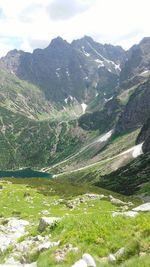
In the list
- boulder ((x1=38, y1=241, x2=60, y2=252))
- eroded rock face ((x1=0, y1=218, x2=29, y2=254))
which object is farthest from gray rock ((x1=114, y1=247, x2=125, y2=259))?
eroded rock face ((x1=0, y1=218, x2=29, y2=254))

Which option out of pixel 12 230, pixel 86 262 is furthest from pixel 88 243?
pixel 12 230

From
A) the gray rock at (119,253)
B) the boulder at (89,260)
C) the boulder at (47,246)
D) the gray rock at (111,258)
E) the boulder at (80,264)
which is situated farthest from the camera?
the boulder at (47,246)

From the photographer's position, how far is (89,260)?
1561 centimetres

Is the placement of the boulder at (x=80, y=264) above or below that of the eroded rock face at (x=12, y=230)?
above

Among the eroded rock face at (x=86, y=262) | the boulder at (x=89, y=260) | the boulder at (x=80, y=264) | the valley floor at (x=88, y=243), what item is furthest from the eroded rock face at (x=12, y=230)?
the boulder at (x=80, y=264)

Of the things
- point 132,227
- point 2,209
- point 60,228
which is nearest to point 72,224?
point 60,228

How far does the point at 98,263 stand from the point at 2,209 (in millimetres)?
46452

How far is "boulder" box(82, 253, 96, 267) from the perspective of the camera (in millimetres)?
15414

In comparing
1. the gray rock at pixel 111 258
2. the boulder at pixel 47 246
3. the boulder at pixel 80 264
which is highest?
the boulder at pixel 47 246

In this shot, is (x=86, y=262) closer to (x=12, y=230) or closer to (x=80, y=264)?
(x=80, y=264)

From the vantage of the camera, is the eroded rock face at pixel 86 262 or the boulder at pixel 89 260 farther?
the boulder at pixel 89 260

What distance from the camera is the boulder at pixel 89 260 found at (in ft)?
50.6

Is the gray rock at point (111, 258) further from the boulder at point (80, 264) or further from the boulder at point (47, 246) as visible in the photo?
the boulder at point (47, 246)

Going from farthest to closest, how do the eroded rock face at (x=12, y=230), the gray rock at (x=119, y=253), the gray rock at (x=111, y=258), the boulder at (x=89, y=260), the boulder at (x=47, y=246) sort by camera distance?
the eroded rock face at (x=12, y=230), the boulder at (x=47, y=246), the gray rock at (x=119, y=253), the gray rock at (x=111, y=258), the boulder at (x=89, y=260)
